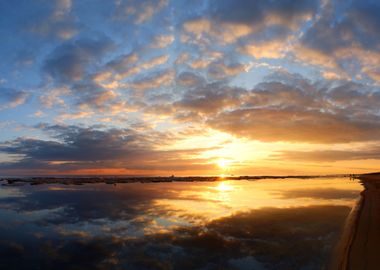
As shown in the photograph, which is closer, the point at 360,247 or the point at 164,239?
the point at 360,247

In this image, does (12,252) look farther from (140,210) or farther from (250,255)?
(140,210)

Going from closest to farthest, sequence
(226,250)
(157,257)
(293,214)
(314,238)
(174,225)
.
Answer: (157,257) → (226,250) → (314,238) → (174,225) → (293,214)

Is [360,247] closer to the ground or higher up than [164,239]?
higher up

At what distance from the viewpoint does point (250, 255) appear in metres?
14.7

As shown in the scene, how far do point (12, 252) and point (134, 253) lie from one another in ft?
19.3

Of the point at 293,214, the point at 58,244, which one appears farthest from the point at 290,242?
the point at 58,244

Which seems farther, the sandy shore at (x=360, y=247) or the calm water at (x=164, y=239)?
the calm water at (x=164, y=239)

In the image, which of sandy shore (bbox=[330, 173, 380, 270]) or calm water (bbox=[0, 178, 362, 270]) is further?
calm water (bbox=[0, 178, 362, 270])

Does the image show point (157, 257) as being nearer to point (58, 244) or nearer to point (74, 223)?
point (58, 244)

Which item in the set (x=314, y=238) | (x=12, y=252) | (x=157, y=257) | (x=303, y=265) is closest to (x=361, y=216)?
(x=314, y=238)

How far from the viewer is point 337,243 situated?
16641 mm

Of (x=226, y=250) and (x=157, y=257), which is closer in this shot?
(x=157, y=257)

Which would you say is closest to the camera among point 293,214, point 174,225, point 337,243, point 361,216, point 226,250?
point 226,250

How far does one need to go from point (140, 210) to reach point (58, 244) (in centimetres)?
1292
